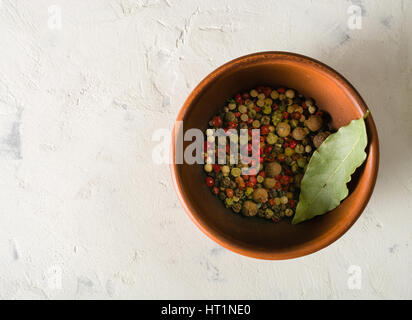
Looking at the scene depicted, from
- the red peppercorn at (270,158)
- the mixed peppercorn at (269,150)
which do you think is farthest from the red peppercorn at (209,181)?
the red peppercorn at (270,158)

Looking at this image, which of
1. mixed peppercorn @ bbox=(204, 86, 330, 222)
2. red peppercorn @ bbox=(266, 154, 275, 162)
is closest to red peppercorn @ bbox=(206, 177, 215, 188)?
mixed peppercorn @ bbox=(204, 86, 330, 222)

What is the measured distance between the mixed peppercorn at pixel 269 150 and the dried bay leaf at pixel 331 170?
47mm

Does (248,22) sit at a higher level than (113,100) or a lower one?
higher

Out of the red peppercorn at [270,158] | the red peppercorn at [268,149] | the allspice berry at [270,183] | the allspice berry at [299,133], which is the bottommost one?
the allspice berry at [270,183]

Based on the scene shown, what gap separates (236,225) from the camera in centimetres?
64

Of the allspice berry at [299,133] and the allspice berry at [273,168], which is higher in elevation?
the allspice berry at [299,133]

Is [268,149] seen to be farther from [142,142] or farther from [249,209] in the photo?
[142,142]

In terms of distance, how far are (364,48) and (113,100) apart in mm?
446

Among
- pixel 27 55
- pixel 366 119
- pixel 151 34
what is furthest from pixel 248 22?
pixel 27 55

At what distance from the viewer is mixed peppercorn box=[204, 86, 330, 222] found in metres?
0.65

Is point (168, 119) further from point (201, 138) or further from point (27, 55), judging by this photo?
point (27, 55)

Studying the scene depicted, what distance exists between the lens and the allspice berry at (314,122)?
0.64 meters

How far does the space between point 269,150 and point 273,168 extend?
0.03 metres

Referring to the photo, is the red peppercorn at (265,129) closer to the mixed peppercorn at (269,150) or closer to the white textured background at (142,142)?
the mixed peppercorn at (269,150)
